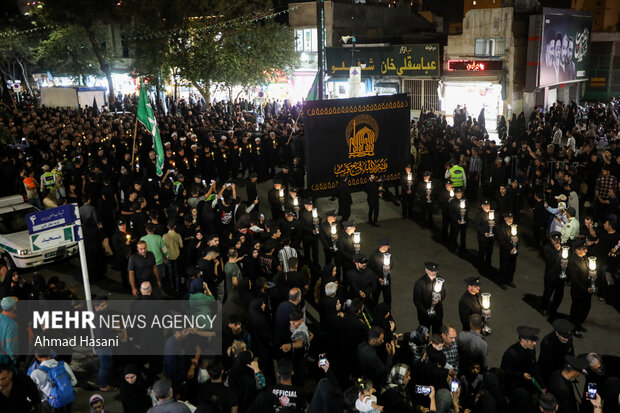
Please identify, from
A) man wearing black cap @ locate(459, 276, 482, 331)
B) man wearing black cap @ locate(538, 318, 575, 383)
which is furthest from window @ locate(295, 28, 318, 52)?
man wearing black cap @ locate(538, 318, 575, 383)

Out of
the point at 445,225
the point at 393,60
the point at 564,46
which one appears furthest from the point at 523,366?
the point at 564,46

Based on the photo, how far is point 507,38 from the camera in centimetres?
2700

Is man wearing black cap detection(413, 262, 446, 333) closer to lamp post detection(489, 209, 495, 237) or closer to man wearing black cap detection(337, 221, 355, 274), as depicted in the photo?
man wearing black cap detection(337, 221, 355, 274)

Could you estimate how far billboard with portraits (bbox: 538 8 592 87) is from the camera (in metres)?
26.9

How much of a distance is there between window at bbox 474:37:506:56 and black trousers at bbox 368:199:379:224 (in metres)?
14.9

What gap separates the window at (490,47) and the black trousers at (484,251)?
17413mm

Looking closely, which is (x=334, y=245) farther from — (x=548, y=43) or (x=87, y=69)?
(x=87, y=69)

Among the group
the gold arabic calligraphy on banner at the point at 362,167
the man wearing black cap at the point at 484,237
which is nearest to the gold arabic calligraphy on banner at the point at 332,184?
the gold arabic calligraphy on banner at the point at 362,167

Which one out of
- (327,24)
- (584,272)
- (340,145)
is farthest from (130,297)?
(327,24)

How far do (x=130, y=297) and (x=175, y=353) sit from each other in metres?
5.12

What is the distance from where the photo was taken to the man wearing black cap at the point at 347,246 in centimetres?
1115

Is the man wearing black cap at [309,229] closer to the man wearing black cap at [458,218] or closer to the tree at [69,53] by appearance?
the man wearing black cap at [458,218]

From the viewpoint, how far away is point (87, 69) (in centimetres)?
4862

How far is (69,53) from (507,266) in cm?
4456
